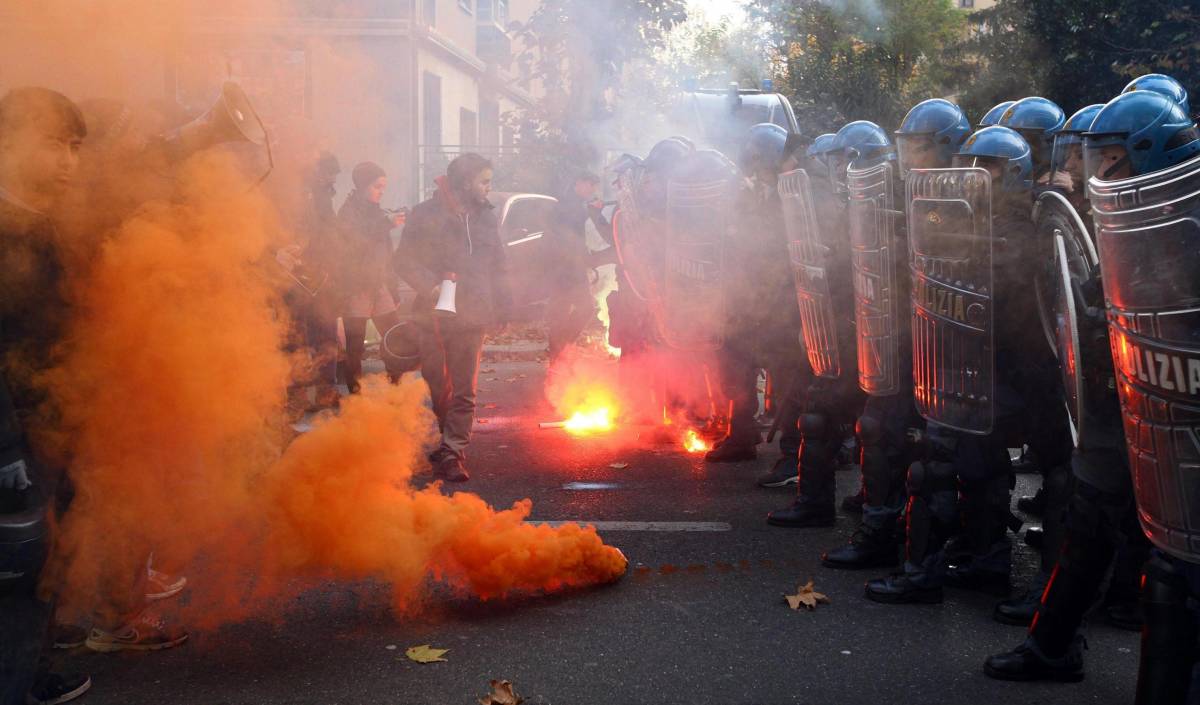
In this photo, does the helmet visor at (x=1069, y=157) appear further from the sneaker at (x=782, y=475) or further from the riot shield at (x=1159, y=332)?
the sneaker at (x=782, y=475)

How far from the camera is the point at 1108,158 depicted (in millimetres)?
3234

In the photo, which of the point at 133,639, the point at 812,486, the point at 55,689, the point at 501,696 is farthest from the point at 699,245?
the point at 55,689

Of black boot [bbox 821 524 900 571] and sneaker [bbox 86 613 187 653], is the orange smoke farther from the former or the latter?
black boot [bbox 821 524 900 571]

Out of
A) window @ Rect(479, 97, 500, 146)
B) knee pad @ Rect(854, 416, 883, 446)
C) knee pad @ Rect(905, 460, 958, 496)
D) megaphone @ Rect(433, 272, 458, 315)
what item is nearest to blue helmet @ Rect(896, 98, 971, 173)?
knee pad @ Rect(854, 416, 883, 446)

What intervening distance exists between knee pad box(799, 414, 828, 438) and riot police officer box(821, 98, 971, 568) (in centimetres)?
37

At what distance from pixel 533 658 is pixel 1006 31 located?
414 inches

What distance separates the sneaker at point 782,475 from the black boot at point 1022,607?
2.28 meters

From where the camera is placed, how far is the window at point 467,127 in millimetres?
18438

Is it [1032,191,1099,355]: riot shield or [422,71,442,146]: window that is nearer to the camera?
[1032,191,1099,355]: riot shield

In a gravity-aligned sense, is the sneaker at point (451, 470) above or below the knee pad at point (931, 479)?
below

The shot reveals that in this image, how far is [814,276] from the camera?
16.9 feet

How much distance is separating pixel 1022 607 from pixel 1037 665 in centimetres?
63

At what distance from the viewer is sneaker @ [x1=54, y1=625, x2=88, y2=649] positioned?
386 centimetres

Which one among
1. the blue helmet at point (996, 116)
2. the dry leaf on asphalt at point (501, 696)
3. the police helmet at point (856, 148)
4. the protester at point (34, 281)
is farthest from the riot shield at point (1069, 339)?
the protester at point (34, 281)
